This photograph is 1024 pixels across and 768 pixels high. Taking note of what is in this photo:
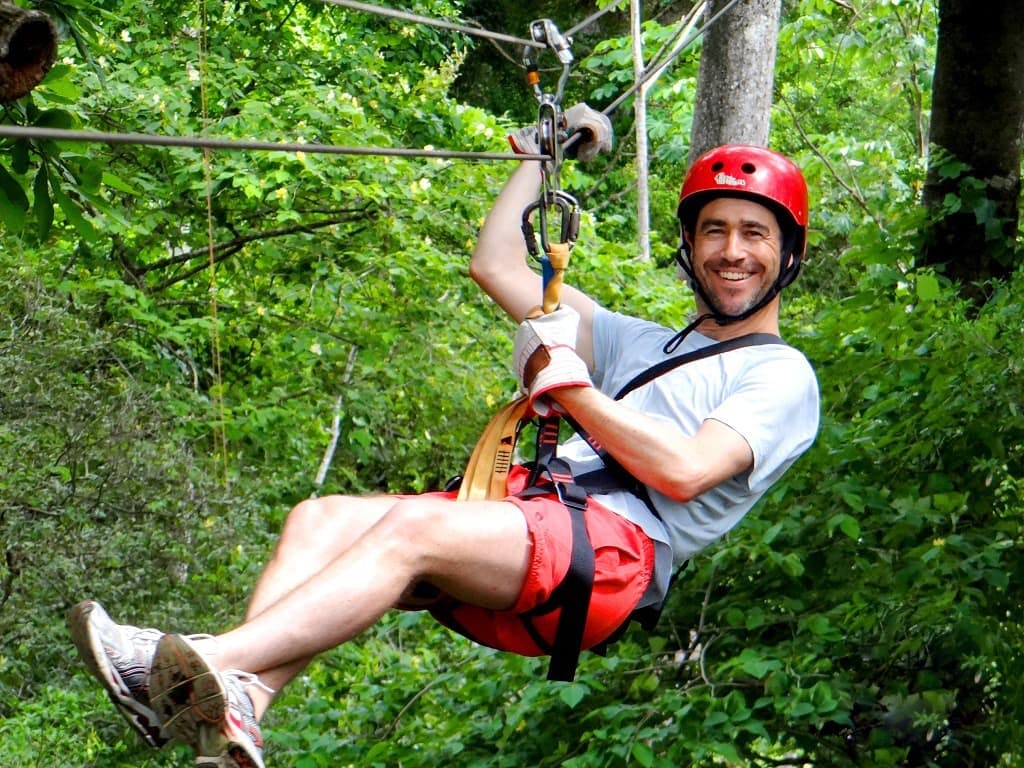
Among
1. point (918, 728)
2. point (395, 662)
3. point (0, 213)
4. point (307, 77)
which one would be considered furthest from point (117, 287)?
point (918, 728)

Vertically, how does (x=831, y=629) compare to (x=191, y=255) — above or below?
below

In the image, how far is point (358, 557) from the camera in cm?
284

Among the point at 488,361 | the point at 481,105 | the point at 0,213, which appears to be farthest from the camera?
the point at 481,105

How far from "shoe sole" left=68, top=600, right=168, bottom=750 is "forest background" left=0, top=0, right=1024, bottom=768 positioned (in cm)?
135

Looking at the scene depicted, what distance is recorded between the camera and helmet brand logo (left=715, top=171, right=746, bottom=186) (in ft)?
11.9

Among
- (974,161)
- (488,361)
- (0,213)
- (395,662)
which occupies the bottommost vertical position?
(395,662)

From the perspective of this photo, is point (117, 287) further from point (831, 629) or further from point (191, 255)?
point (831, 629)

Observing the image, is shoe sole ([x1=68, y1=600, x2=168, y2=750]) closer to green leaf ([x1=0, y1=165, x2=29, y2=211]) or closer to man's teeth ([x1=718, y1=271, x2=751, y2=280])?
green leaf ([x1=0, y1=165, x2=29, y2=211])

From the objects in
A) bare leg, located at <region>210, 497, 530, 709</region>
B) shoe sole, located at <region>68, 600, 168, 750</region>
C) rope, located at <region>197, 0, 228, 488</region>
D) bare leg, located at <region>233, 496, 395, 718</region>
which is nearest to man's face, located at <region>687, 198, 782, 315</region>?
bare leg, located at <region>210, 497, 530, 709</region>

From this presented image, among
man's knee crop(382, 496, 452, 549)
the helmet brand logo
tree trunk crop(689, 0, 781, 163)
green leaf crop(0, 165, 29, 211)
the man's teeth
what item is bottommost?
man's knee crop(382, 496, 452, 549)

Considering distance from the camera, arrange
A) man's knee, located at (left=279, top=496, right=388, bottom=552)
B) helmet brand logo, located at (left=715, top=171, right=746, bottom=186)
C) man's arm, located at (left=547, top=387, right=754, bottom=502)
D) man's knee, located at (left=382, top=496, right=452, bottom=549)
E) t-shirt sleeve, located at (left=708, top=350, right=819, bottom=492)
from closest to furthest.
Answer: man's knee, located at (left=382, top=496, right=452, bottom=549), man's knee, located at (left=279, top=496, right=388, bottom=552), man's arm, located at (left=547, top=387, right=754, bottom=502), t-shirt sleeve, located at (left=708, top=350, right=819, bottom=492), helmet brand logo, located at (left=715, top=171, right=746, bottom=186)

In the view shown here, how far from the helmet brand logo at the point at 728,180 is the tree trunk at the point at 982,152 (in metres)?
2.11

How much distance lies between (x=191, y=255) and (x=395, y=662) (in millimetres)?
3619

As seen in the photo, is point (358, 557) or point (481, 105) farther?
point (481, 105)
